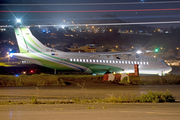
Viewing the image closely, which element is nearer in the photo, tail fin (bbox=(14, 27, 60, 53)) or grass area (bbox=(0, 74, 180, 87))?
→ grass area (bbox=(0, 74, 180, 87))

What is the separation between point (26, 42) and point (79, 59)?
7.58 metres

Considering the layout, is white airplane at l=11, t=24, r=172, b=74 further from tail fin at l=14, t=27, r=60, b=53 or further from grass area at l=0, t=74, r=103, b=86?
grass area at l=0, t=74, r=103, b=86

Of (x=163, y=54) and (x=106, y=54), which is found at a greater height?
(x=163, y=54)

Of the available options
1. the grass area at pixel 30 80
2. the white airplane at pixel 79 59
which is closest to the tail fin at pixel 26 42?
the white airplane at pixel 79 59

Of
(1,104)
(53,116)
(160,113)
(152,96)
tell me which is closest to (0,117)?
(53,116)

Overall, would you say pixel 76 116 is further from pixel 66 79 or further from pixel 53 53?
pixel 53 53

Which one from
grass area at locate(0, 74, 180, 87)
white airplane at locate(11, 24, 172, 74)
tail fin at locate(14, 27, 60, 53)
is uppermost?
tail fin at locate(14, 27, 60, 53)

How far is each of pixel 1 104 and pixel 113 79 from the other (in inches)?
565

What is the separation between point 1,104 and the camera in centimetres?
1018

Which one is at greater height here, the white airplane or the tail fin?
the tail fin

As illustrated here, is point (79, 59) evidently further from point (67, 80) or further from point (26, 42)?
point (26, 42)

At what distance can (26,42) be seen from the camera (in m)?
25.8

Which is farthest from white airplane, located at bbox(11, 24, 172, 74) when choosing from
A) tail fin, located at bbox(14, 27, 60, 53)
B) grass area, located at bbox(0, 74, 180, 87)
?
grass area, located at bbox(0, 74, 180, 87)

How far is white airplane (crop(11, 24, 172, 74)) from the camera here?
2536 centimetres
